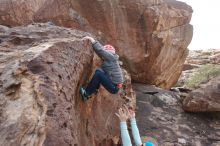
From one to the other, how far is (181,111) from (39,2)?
10.6m

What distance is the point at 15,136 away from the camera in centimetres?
465

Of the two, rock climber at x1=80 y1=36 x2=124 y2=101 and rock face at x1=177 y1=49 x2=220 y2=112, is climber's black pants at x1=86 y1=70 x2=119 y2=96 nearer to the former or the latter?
rock climber at x1=80 y1=36 x2=124 y2=101

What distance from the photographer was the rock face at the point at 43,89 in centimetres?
484

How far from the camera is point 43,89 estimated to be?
17.8 ft

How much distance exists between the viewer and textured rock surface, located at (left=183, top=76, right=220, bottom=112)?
1286cm

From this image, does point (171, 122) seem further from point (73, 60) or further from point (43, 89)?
point (43, 89)

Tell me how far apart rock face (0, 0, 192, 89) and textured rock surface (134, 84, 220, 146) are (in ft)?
4.50

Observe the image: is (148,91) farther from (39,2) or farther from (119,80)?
(39,2)

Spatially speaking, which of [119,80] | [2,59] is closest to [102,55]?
[119,80]

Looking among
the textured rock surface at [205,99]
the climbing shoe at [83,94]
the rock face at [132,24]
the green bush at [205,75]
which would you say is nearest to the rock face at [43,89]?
the climbing shoe at [83,94]

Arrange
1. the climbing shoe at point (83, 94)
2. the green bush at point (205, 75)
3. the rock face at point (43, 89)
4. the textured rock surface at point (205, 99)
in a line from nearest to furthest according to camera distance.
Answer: the rock face at point (43, 89), the climbing shoe at point (83, 94), the textured rock surface at point (205, 99), the green bush at point (205, 75)

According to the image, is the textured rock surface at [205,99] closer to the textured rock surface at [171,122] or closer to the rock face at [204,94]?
the rock face at [204,94]

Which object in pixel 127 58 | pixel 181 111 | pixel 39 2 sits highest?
pixel 39 2

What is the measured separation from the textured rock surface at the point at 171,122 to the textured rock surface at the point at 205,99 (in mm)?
444
